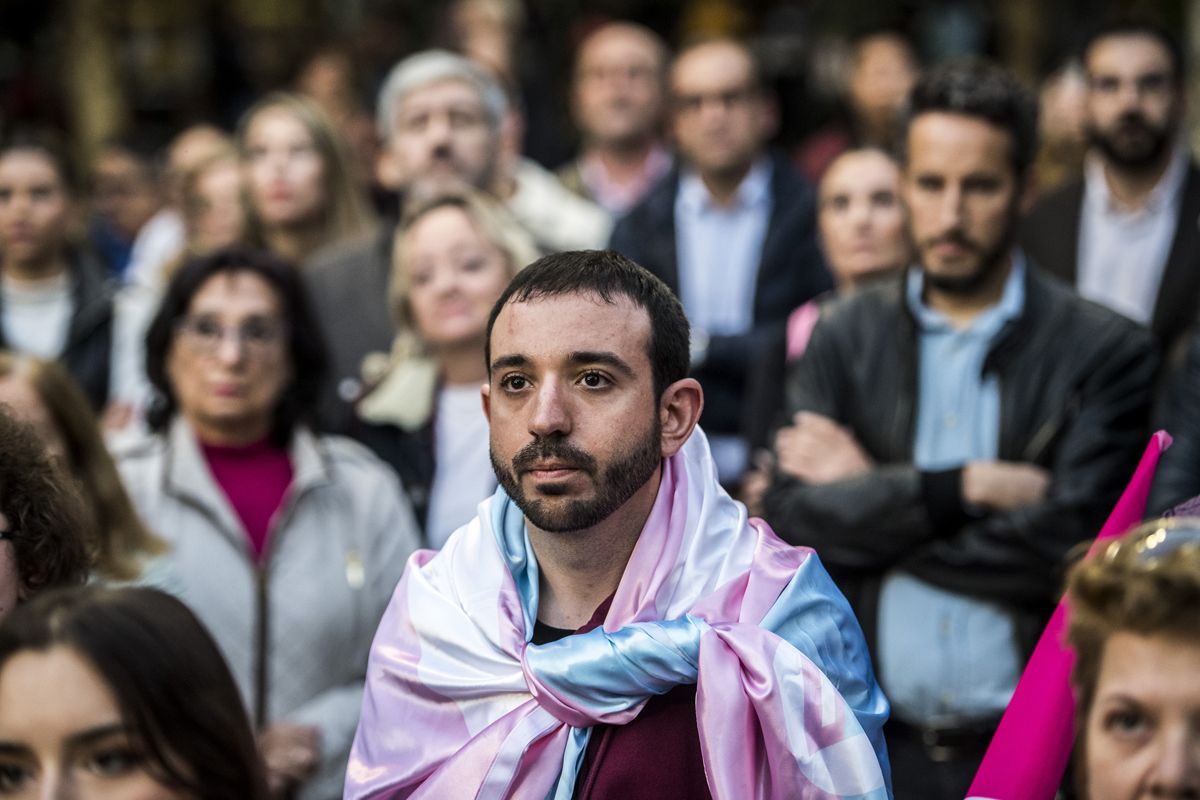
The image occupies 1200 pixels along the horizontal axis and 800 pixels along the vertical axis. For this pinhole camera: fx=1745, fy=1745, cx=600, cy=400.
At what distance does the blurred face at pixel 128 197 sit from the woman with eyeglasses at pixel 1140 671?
8.41 m

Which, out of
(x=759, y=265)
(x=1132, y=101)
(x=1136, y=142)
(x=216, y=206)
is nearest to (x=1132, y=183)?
(x=1136, y=142)

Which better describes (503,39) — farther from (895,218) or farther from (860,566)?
(860,566)

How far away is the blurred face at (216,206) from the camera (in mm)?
7441

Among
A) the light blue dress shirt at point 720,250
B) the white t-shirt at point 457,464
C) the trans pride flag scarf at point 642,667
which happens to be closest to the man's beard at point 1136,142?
the light blue dress shirt at point 720,250

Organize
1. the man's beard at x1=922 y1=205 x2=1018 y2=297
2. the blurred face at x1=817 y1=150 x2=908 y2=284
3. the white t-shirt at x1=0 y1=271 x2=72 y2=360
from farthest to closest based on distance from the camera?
the white t-shirt at x1=0 y1=271 x2=72 y2=360, the blurred face at x1=817 y1=150 x2=908 y2=284, the man's beard at x1=922 y1=205 x2=1018 y2=297

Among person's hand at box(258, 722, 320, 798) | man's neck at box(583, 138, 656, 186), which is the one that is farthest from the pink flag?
man's neck at box(583, 138, 656, 186)

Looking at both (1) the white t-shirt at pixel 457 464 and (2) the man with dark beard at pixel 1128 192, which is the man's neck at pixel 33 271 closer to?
(1) the white t-shirt at pixel 457 464

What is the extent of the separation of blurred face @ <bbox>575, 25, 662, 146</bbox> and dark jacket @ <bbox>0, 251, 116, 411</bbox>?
2483mm

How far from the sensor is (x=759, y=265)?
655cm

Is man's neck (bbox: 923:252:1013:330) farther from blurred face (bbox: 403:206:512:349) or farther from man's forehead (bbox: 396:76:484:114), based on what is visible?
man's forehead (bbox: 396:76:484:114)

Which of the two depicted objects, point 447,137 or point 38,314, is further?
point 38,314

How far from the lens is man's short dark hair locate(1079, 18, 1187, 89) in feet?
20.3

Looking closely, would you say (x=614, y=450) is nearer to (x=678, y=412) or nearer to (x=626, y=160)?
(x=678, y=412)

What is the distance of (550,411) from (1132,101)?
3.79m
